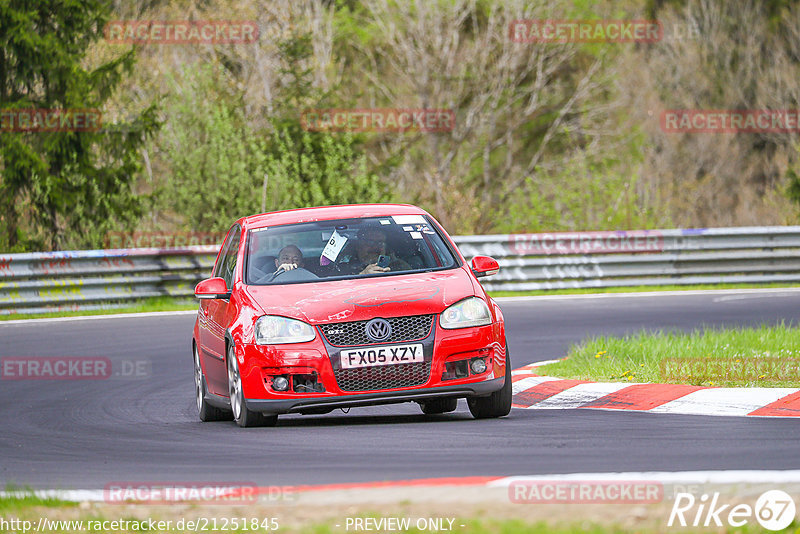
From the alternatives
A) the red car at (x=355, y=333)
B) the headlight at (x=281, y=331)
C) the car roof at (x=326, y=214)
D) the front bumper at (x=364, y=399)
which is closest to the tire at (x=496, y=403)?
the red car at (x=355, y=333)

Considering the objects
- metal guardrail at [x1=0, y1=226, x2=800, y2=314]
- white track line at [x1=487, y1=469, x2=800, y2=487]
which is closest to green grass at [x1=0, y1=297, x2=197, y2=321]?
metal guardrail at [x1=0, y1=226, x2=800, y2=314]

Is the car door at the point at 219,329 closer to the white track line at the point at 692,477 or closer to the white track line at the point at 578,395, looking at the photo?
the white track line at the point at 578,395

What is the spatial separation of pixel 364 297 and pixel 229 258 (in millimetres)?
2118

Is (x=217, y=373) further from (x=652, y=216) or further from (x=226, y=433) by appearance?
(x=652, y=216)

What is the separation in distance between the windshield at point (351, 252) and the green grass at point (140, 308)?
10093mm

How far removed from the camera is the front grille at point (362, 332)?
852 cm

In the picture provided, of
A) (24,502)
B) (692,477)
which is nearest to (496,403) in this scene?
(692,477)

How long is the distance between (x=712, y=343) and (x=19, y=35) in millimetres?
15979

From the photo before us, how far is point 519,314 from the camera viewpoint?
18203 mm

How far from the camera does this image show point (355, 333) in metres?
8.53

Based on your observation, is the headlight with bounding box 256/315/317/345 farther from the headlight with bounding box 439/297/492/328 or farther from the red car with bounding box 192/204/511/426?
the headlight with bounding box 439/297/492/328

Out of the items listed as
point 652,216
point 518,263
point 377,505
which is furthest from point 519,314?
point 377,505

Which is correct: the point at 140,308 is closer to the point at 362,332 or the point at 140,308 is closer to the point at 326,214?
the point at 326,214

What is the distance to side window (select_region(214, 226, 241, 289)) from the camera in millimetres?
10016
